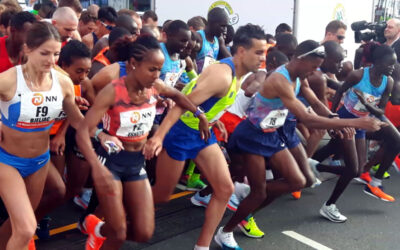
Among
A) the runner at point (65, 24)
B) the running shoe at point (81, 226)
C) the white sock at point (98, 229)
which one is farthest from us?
the runner at point (65, 24)

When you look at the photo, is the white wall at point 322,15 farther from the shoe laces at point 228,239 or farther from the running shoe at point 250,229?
the shoe laces at point 228,239

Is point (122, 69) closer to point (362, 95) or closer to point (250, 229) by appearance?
point (250, 229)

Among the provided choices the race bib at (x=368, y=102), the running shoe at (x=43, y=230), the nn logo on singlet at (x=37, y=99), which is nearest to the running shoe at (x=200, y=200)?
the running shoe at (x=43, y=230)

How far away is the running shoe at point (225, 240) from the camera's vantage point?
4.02 m

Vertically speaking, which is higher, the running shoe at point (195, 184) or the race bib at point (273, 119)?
the race bib at point (273, 119)

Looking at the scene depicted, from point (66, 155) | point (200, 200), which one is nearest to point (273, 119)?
point (200, 200)

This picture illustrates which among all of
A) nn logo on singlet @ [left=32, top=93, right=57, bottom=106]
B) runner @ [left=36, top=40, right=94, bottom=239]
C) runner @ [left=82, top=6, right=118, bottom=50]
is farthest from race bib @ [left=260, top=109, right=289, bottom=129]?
runner @ [left=82, top=6, right=118, bottom=50]

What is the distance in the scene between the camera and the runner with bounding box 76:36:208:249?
118 inches

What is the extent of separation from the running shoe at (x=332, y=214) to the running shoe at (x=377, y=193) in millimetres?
995

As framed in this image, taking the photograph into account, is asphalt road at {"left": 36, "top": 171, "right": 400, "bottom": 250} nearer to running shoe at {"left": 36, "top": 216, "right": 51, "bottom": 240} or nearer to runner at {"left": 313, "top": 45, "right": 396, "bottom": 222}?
running shoe at {"left": 36, "top": 216, "right": 51, "bottom": 240}

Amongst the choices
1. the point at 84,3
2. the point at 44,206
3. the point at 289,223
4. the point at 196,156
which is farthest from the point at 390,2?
the point at 44,206

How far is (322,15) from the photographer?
32.2ft

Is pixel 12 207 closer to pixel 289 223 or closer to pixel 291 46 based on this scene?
pixel 289 223

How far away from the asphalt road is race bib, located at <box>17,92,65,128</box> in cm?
134
